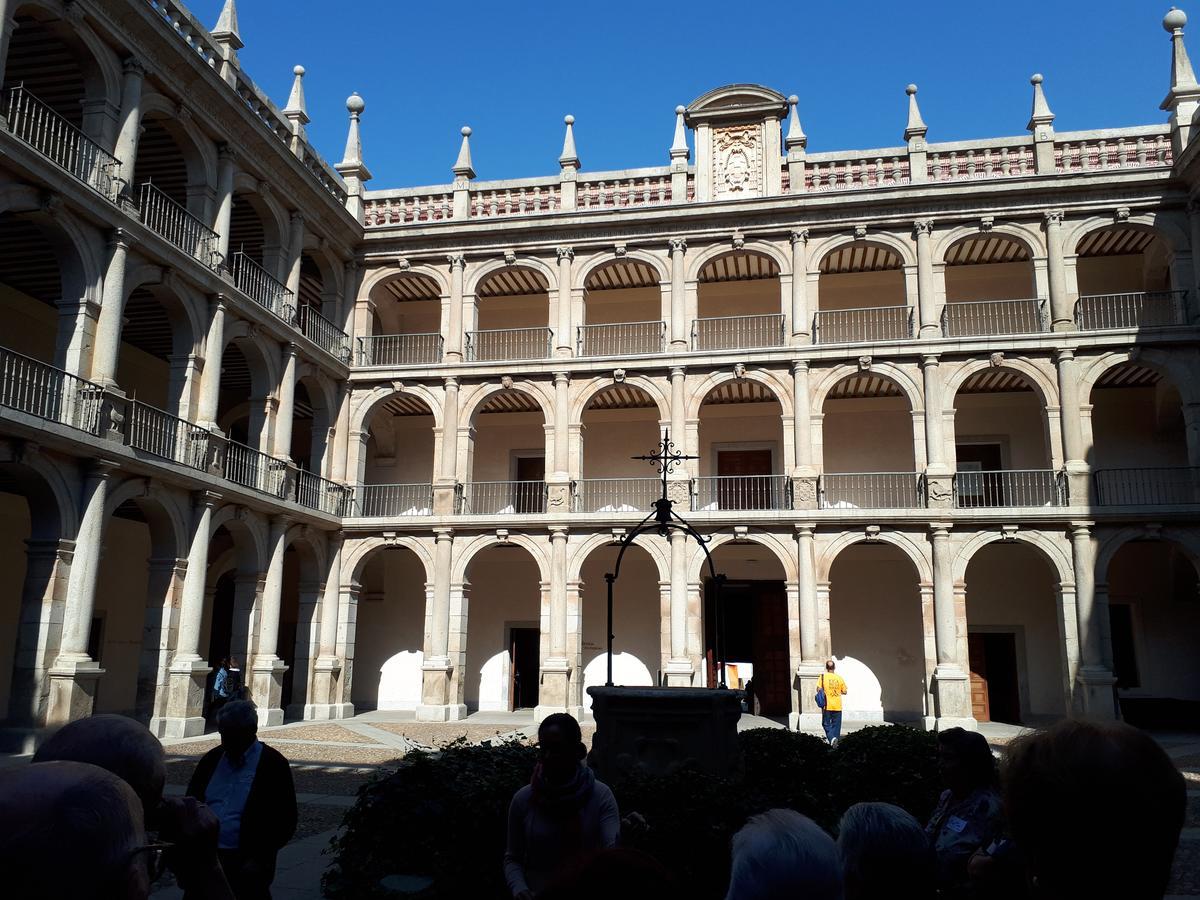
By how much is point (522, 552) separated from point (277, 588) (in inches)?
254

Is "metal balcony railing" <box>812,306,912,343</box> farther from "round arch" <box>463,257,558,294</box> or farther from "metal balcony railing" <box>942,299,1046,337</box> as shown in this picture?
"round arch" <box>463,257,558,294</box>

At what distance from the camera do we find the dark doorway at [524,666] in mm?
22109

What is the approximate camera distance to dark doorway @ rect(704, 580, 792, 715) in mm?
20719

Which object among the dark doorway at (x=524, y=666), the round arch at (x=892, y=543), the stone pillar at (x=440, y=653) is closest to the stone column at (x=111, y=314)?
the stone pillar at (x=440, y=653)

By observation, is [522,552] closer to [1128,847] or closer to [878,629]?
[878,629]

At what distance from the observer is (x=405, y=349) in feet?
76.1

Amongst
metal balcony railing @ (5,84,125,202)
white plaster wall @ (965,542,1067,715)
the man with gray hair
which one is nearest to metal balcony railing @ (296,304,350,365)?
metal balcony railing @ (5,84,125,202)

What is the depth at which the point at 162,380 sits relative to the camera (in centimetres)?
2084

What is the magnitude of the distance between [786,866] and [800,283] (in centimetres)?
1915

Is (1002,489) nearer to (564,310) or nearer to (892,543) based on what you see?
(892,543)

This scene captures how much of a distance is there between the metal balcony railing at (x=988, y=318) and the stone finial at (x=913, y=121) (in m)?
3.88

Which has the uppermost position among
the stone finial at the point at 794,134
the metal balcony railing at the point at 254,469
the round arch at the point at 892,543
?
the stone finial at the point at 794,134

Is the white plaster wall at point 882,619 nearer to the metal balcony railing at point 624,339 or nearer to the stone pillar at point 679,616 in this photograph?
the stone pillar at point 679,616

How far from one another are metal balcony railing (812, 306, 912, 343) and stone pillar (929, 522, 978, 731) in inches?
190
